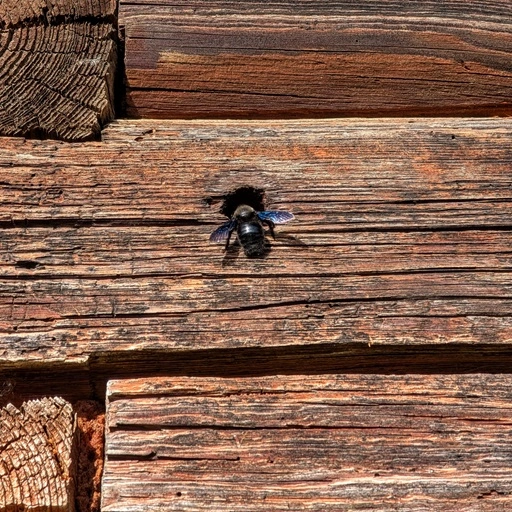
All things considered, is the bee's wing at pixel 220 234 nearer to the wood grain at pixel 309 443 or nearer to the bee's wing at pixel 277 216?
the bee's wing at pixel 277 216

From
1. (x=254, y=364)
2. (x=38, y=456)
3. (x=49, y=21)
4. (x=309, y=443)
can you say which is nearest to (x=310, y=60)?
(x=49, y=21)

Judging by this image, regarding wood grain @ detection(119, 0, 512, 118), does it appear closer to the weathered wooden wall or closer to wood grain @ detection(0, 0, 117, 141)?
the weathered wooden wall

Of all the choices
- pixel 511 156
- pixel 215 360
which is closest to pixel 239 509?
pixel 215 360

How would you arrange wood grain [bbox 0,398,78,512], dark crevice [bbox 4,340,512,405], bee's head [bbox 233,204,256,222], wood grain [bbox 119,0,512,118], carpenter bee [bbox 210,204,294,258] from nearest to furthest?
wood grain [bbox 0,398,78,512] < dark crevice [bbox 4,340,512,405] < carpenter bee [bbox 210,204,294,258] < bee's head [bbox 233,204,256,222] < wood grain [bbox 119,0,512,118]

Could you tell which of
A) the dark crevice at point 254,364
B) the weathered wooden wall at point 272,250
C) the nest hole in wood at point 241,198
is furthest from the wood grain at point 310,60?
the dark crevice at point 254,364

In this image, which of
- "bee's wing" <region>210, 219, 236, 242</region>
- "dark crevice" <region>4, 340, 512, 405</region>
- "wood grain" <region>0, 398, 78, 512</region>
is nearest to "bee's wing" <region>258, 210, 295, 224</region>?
"bee's wing" <region>210, 219, 236, 242</region>

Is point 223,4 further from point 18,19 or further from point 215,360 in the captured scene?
point 215,360
